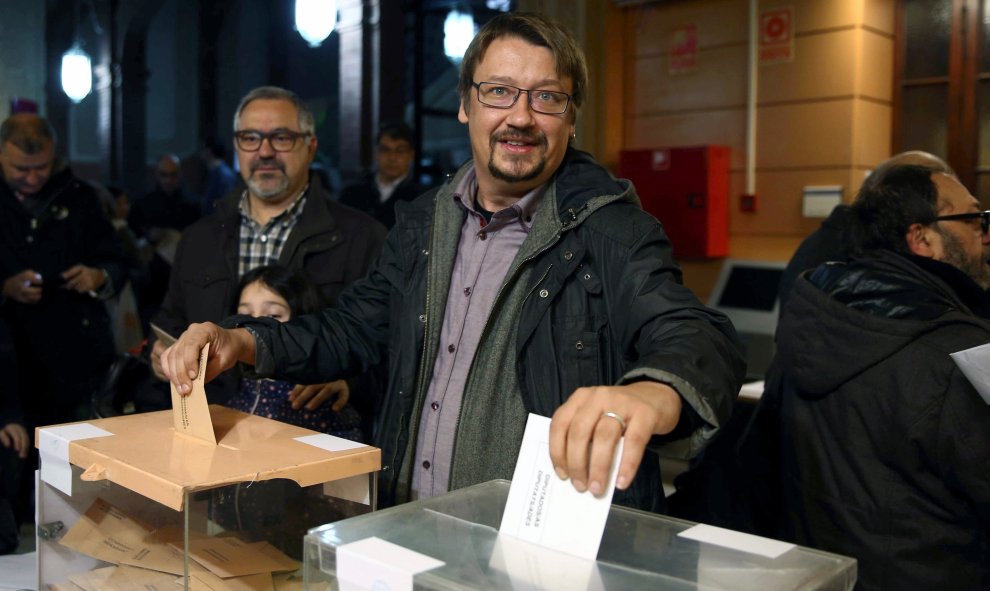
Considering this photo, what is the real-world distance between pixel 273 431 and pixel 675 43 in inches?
180

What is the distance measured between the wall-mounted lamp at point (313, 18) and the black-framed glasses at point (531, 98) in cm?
414

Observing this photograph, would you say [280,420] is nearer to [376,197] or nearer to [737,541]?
[737,541]

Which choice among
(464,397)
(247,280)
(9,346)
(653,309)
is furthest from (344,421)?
(9,346)

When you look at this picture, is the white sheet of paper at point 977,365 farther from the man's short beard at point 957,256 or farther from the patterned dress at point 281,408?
the patterned dress at point 281,408

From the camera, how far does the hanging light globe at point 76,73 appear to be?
15.2 feet

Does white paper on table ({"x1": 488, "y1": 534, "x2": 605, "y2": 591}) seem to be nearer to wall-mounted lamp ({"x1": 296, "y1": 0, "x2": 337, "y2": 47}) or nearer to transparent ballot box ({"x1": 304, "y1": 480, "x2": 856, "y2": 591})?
transparent ballot box ({"x1": 304, "y1": 480, "x2": 856, "y2": 591})

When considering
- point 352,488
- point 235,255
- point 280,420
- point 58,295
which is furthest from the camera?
point 58,295

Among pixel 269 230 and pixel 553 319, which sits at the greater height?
pixel 269 230

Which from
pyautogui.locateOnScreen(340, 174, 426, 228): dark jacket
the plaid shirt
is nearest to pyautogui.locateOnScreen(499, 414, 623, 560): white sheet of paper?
the plaid shirt

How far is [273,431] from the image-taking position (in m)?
1.60

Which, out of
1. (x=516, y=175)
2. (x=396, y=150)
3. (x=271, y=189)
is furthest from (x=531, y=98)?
(x=396, y=150)

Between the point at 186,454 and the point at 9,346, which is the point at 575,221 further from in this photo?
the point at 9,346

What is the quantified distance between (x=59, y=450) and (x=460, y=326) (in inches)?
27.3

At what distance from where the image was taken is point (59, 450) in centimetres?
151
